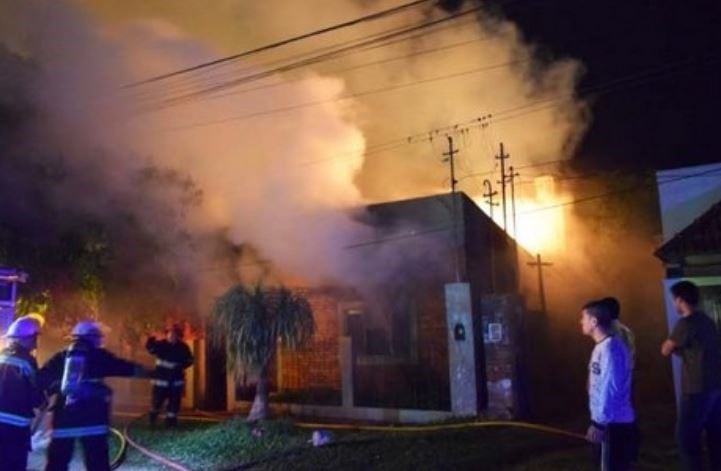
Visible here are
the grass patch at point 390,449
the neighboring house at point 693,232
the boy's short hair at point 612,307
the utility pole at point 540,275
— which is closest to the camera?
the boy's short hair at point 612,307

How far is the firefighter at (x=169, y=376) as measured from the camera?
35.0 feet

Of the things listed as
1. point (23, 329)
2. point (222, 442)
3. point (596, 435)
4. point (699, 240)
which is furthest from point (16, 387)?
point (699, 240)

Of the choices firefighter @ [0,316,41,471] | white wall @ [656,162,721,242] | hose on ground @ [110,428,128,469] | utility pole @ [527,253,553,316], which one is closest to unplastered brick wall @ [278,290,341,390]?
hose on ground @ [110,428,128,469]

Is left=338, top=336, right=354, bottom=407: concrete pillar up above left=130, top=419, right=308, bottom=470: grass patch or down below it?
above

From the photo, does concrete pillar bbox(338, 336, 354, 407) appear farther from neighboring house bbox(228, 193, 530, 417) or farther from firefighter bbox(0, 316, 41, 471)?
firefighter bbox(0, 316, 41, 471)

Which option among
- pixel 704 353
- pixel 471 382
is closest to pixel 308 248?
pixel 471 382

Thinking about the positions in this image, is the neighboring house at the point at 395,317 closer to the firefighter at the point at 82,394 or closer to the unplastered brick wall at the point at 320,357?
the unplastered brick wall at the point at 320,357

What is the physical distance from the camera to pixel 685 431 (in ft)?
17.7

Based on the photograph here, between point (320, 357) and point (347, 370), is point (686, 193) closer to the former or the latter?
point (347, 370)

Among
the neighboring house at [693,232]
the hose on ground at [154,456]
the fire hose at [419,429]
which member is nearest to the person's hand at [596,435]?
the fire hose at [419,429]

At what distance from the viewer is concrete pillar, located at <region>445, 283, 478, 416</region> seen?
10336 mm

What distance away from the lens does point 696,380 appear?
17.7 ft

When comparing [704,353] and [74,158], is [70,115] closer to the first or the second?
[74,158]

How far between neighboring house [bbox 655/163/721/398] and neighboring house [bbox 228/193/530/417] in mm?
3451
